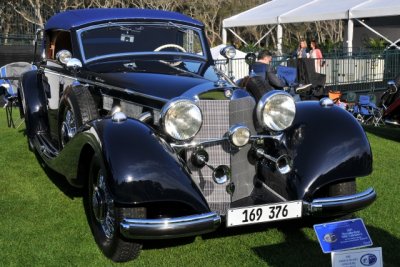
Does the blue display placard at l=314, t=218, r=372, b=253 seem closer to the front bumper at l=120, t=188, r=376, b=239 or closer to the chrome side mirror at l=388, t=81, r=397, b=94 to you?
the front bumper at l=120, t=188, r=376, b=239

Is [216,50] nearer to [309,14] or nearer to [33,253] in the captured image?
[309,14]

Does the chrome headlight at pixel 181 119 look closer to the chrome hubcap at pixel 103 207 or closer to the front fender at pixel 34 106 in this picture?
the chrome hubcap at pixel 103 207

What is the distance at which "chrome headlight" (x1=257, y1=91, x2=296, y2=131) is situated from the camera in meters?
3.96

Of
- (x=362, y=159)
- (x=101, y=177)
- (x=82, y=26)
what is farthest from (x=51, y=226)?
(x=362, y=159)

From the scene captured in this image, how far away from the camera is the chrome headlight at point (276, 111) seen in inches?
156

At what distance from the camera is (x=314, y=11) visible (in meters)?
18.0

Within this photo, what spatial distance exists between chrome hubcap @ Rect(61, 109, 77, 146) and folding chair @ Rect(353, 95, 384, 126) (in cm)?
812

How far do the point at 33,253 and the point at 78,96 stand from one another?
140 centimetres

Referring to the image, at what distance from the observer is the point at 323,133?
425 centimetres

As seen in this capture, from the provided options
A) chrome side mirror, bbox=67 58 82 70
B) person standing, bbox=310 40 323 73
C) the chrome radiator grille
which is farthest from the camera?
person standing, bbox=310 40 323 73

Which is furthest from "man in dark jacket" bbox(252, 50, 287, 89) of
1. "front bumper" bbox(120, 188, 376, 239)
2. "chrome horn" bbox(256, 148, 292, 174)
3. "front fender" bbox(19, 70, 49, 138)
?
"front bumper" bbox(120, 188, 376, 239)

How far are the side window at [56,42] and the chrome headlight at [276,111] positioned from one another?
8.16ft

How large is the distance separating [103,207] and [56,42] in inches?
121

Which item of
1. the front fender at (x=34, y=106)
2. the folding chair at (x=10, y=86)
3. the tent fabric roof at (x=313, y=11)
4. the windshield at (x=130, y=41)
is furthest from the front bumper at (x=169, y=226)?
the tent fabric roof at (x=313, y=11)
